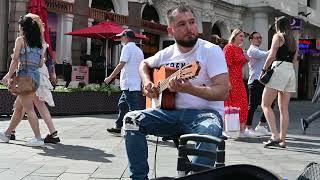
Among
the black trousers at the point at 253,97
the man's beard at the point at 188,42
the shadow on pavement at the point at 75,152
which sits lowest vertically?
the shadow on pavement at the point at 75,152

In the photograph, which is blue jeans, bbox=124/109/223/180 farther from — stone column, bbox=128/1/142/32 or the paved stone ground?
stone column, bbox=128/1/142/32

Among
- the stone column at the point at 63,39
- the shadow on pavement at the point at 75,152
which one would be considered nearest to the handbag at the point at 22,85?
the shadow on pavement at the point at 75,152

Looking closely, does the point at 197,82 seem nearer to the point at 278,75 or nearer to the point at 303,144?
the point at 278,75

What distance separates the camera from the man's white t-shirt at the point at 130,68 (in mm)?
8086

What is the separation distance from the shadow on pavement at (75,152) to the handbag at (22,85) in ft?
2.65

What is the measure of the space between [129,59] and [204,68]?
4474mm

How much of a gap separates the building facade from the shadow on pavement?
788 centimetres

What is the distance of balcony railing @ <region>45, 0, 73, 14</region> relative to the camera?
1742cm

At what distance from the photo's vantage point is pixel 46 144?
23.6 feet

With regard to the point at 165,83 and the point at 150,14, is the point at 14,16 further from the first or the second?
the point at 165,83

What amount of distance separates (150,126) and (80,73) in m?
15.0

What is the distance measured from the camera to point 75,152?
21.4 ft

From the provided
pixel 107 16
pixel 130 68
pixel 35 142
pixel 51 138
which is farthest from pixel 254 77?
pixel 107 16

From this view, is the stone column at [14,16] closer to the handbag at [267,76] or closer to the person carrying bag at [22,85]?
the person carrying bag at [22,85]
